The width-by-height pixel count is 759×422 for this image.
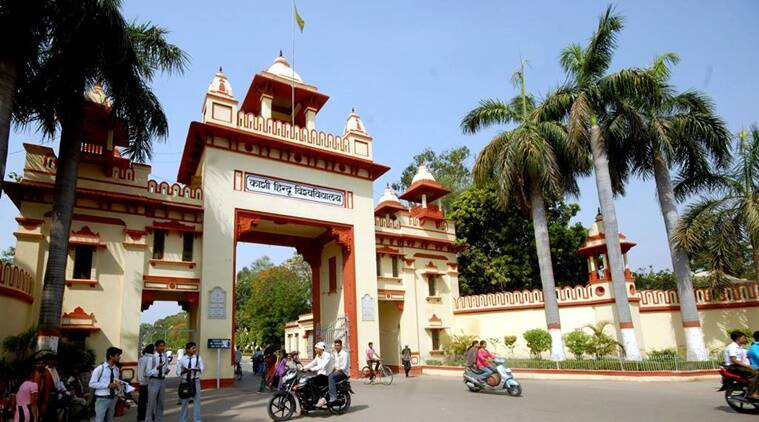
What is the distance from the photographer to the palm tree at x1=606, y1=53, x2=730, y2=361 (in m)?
16.2

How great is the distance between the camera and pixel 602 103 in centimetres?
1752

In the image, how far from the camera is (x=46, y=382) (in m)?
7.02

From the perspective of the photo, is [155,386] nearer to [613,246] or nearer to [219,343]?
[219,343]

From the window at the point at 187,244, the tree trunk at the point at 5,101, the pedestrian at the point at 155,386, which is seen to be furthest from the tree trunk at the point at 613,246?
the tree trunk at the point at 5,101

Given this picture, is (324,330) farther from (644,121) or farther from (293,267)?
(293,267)

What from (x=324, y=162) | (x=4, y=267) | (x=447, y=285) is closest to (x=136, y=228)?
(x=4, y=267)

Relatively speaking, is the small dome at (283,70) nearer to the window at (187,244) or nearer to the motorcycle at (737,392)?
the window at (187,244)

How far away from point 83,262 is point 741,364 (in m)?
16.6

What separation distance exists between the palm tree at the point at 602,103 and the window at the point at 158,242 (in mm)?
14518

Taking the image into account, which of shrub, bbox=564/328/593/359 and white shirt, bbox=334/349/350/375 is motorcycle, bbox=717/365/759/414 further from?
shrub, bbox=564/328/593/359

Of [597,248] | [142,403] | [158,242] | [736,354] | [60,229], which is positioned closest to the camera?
[736,354]

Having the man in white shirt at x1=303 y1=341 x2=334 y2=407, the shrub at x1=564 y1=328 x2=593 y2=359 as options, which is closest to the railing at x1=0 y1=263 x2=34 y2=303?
the man in white shirt at x1=303 y1=341 x2=334 y2=407

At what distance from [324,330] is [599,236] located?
12.2 meters

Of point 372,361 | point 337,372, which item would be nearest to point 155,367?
point 337,372
